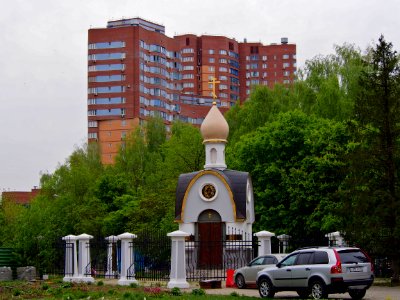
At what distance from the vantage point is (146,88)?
112188 millimetres

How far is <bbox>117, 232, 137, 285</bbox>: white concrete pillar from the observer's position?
101 ft

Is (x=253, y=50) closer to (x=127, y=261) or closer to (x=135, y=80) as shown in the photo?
(x=135, y=80)

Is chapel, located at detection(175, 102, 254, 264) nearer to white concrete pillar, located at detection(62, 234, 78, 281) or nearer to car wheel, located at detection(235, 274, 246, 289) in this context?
white concrete pillar, located at detection(62, 234, 78, 281)

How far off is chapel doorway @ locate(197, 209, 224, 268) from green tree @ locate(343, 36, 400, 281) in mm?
11585

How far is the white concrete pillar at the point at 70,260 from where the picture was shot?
34.2 metres

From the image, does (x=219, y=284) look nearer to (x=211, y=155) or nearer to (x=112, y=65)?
(x=211, y=155)

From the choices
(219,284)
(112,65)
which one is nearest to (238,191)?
(219,284)

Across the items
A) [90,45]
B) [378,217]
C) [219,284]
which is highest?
[90,45]

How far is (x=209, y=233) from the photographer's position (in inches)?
1607

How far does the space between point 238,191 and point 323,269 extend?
17.9 metres

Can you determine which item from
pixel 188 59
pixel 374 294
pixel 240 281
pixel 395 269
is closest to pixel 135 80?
pixel 188 59

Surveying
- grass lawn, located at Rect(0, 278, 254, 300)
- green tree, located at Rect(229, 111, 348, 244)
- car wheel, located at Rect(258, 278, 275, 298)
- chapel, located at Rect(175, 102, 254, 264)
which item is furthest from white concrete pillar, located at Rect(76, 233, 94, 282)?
green tree, located at Rect(229, 111, 348, 244)

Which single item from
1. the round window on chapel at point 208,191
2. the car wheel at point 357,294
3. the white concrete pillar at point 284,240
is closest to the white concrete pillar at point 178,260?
the car wheel at point 357,294

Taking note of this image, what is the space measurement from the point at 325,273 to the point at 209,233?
18323 mm
